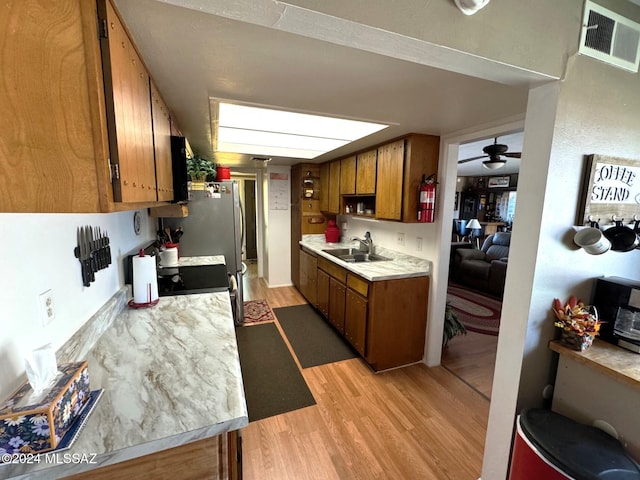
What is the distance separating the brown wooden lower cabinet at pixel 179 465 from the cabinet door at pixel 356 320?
1810 mm

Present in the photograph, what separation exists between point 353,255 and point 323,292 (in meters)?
0.63

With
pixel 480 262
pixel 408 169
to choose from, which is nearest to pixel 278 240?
pixel 408 169

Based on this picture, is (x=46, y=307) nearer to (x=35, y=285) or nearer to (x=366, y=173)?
(x=35, y=285)

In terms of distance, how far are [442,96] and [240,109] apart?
1.27m

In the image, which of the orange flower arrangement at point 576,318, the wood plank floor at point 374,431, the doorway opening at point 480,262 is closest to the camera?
the orange flower arrangement at point 576,318

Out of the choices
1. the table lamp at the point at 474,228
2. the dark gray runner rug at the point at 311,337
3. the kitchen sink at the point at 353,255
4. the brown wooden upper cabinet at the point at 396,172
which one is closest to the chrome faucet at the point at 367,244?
the kitchen sink at the point at 353,255

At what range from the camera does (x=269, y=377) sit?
7.84 feet

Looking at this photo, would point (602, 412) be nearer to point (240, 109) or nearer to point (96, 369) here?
point (96, 369)

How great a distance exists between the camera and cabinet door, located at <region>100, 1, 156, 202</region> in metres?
0.75

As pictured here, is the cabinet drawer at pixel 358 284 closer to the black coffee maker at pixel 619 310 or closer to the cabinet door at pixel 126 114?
the black coffee maker at pixel 619 310

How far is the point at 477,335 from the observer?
3.22 meters

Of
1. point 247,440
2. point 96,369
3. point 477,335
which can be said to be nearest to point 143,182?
point 96,369

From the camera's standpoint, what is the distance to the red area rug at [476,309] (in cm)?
342

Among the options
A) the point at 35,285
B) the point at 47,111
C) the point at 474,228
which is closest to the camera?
the point at 47,111
